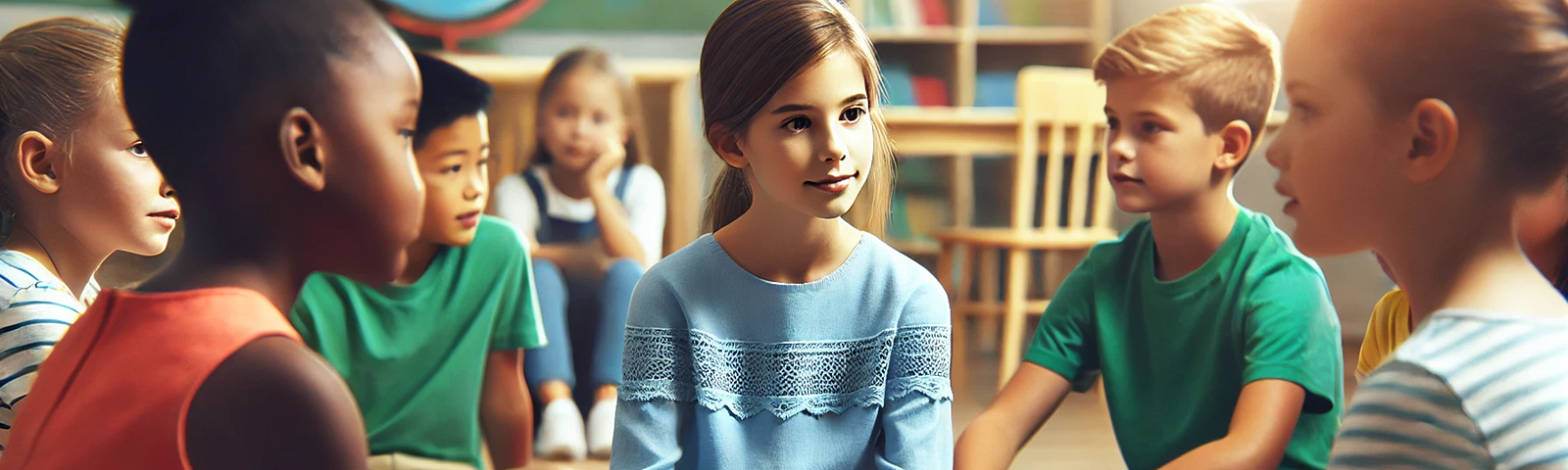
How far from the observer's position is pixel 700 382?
113 cm

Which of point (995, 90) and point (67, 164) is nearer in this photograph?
point (67, 164)

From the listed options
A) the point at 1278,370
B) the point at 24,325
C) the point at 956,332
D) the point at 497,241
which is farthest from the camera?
the point at 956,332

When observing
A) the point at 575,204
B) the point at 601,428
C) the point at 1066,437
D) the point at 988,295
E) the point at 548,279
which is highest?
the point at 575,204

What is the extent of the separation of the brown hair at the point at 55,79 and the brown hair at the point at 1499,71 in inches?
40.1

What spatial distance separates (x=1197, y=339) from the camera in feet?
4.30

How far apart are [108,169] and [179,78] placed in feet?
1.27

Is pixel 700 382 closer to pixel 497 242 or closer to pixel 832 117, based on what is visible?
pixel 832 117

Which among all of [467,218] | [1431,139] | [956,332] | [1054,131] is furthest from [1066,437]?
[1431,139]

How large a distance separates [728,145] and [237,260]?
479mm

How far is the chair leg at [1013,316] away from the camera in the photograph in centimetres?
312

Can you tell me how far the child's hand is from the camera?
7.64 feet

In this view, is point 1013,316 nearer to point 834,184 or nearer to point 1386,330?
point 1386,330

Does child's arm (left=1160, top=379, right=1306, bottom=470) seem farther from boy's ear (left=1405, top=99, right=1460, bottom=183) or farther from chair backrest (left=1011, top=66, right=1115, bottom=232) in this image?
chair backrest (left=1011, top=66, right=1115, bottom=232)

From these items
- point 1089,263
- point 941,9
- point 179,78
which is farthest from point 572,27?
point 179,78
